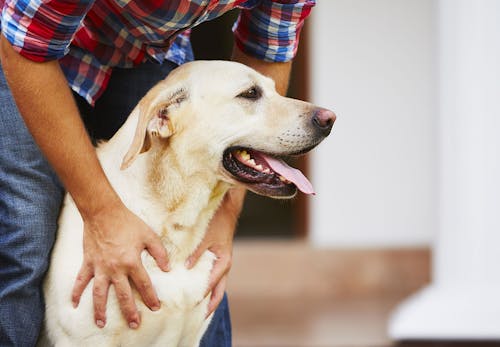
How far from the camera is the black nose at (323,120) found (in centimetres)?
236

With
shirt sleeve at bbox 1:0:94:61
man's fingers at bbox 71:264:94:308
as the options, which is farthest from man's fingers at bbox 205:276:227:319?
shirt sleeve at bbox 1:0:94:61

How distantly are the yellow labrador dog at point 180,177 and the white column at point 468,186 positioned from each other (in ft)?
6.79

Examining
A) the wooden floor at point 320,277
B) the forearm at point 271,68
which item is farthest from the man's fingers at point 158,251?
the wooden floor at point 320,277

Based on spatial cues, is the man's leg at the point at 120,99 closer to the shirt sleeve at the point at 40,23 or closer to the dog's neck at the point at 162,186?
the dog's neck at the point at 162,186

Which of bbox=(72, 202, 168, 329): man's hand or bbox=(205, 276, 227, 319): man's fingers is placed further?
bbox=(205, 276, 227, 319): man's fingers

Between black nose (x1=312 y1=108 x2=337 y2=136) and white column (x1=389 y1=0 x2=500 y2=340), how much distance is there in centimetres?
211

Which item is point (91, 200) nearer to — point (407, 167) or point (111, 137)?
point (111, 137)

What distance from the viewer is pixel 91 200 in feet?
7.19

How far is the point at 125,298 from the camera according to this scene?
7.30 ft

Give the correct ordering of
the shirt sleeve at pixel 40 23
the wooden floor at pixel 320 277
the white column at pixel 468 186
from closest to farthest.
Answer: the shirt sleeve at pixel 40 23 → the white column at pixel 468 186 → the wooden floor at pixel 320 277

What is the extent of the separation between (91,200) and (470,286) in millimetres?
2524

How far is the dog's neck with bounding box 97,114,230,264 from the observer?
234cm

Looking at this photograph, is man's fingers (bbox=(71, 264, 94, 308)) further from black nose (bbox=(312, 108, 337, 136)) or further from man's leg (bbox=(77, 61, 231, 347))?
black nose (bbox=(312, 108, 337, 136))

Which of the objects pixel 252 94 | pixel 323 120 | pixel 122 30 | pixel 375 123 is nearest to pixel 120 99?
pixel 122 30
